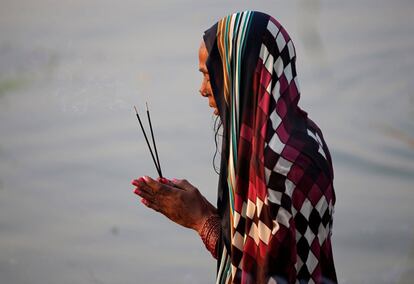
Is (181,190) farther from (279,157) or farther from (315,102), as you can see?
(315,102)

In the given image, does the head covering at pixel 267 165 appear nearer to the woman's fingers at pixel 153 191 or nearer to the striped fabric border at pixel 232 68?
the striped fabric border at pixel 232 68

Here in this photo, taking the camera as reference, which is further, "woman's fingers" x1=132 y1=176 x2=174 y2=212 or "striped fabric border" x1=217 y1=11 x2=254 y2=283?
"woman's fingers" x1=132 y1=176 x2=174 y2=212

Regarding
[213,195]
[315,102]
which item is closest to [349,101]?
[315,102]

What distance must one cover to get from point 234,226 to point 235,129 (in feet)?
0.67

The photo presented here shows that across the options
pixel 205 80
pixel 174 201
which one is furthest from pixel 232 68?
pixel 174 201

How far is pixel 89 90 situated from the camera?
3.72 meters

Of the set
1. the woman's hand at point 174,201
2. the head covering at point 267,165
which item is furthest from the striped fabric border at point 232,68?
the woman's hand at point 174,201

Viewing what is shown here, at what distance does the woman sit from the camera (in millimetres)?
1733

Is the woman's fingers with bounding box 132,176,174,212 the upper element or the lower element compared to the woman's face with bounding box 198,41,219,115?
lower

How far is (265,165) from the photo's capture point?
174 cm

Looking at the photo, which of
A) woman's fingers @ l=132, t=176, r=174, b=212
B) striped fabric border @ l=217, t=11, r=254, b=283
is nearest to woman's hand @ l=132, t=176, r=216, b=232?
woman's fingers @ l=132, t=176, r=174, b=212

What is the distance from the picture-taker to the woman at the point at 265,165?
1733 millimetres

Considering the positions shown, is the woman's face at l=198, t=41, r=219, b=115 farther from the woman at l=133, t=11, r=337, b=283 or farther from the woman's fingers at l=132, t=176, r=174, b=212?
the woman's fingers at l=132, t=176, r=174, b=212

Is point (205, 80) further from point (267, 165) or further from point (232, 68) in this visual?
point (267, 165)
